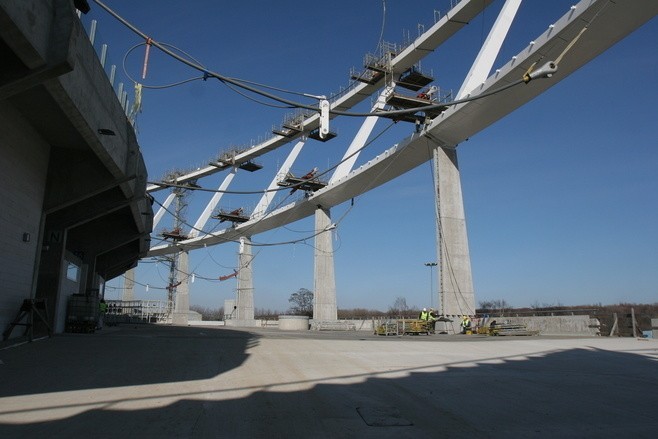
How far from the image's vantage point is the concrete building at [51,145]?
898 centimetres

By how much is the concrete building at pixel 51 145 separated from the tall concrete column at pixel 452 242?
16.6 metres

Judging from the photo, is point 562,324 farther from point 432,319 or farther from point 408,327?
point 408,327

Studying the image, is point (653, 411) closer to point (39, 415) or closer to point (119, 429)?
point (119, 429)

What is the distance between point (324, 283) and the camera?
42938 millimetres

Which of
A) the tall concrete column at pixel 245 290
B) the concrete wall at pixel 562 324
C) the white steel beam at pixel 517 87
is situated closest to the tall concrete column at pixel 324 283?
the white steel beam at pixel 517 87

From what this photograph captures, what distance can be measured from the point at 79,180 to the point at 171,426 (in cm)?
1293

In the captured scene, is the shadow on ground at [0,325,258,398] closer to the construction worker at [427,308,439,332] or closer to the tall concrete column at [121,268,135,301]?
the construction worker at [427,308,439,332]

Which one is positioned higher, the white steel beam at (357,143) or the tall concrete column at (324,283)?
the white steel beam at (357,143)

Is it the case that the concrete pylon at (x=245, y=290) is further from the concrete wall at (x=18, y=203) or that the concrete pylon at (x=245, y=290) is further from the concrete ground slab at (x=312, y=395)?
the concrete ground slab at (x=312, y=395)

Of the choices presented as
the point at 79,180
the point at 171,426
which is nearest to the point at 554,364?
the point at 171,426

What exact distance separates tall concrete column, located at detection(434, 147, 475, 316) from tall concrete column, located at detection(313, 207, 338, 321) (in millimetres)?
15327

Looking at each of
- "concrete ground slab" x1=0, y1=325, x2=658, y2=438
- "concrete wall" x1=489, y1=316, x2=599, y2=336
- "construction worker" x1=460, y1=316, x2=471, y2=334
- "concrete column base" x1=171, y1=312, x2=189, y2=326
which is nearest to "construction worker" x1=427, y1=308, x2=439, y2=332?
"construction worker" x1=460, y1=316, x2=471, y2=334

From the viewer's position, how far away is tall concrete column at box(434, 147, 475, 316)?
28234mm

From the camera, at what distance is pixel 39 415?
6086mm
